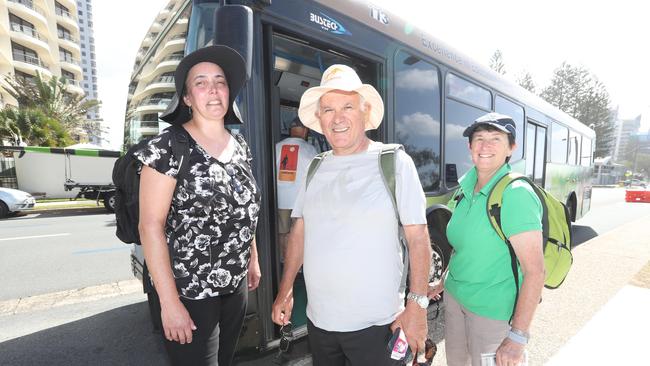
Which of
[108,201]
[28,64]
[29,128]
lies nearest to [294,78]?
[108,201]

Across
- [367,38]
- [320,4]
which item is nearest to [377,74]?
[367,38]

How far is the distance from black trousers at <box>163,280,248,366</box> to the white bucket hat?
3.48 feet

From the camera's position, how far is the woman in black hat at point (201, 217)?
1.39m

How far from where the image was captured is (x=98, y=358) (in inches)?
118

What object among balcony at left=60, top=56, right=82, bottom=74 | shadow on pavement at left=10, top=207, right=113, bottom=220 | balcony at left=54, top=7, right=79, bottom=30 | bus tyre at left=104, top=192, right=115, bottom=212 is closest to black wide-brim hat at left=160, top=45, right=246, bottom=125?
bus tyre at left=104, top=192, right=115, bottom=212

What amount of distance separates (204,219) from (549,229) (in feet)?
5.80

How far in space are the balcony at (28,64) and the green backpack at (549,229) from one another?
45.1 meters

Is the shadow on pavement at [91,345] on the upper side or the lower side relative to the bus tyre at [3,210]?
lower

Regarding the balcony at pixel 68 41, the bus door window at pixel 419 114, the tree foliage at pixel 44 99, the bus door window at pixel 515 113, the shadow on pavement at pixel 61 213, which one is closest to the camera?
the bus door window at pixel 419 114

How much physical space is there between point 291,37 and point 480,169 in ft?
5.52

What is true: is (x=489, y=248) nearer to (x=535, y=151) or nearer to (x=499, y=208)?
(x=499, y=208)

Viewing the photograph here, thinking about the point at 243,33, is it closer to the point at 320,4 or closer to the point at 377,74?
the point at 320,4

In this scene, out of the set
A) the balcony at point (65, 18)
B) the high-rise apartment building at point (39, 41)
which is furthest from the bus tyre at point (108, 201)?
the balcony at point (65, 18)

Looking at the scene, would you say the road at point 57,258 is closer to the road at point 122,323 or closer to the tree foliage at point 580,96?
the road at point 122,323
